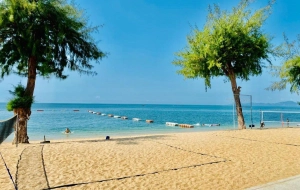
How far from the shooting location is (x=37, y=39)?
1329cm

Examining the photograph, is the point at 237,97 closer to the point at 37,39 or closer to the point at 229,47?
the point at 229,47

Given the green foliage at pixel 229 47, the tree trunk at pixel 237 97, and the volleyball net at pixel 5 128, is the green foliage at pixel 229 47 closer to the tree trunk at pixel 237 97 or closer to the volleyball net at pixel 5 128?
the tree trunk at pixel 237 97

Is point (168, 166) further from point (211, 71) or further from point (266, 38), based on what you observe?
point (266, 38)

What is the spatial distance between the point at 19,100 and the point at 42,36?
3.75 metres

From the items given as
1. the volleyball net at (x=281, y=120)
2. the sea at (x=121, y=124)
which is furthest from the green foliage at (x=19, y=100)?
the volleyball net at (x=281, y=120)

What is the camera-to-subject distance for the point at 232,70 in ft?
63.3

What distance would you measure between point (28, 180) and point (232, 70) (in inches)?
657

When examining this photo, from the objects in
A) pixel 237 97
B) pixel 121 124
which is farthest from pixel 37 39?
pixel 121 124

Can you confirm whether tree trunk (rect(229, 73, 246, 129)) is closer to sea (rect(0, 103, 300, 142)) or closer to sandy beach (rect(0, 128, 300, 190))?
sea (rect(0, 103, 300, 142))

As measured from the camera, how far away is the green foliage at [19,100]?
43.3 ft

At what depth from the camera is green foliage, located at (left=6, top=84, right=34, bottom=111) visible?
43.3 feet

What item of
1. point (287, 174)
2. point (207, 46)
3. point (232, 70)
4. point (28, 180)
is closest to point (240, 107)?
point (232, 70)

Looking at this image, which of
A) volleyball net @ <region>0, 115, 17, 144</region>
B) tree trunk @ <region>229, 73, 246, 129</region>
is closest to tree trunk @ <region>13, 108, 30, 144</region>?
volleyball net @ <region>0, 115, 17, 144</region>

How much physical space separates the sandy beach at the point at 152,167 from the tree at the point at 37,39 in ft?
17.4
